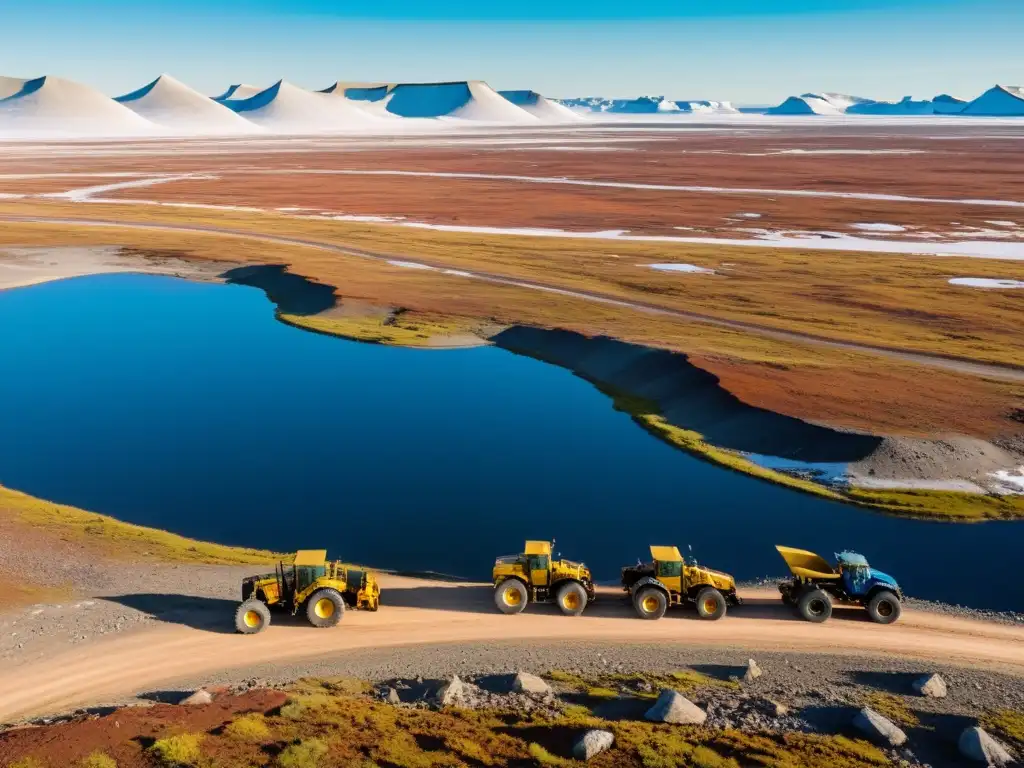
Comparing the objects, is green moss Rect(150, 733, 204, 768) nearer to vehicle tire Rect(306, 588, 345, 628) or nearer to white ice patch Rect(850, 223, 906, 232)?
vehicle tire Rect(306, 588, 345, 628)

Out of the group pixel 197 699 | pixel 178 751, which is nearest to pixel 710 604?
pixel 197 699

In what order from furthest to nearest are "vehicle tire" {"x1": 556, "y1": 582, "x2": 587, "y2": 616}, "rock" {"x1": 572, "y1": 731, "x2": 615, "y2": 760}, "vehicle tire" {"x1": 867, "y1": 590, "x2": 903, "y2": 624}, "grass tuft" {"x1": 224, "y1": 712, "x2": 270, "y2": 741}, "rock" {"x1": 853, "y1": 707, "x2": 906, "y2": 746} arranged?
"vehicle tire" {"x1": 867, "y1": 590, "x2": 903, "y2": 624}
"vehicle tire" {"x1": 556, "y1": 582, "x2": 587, "y2": 616}
"rock" {"x1": 853, "y1": 707, "x2": 906, "y2": 746}
"grass tuft" {"x1": 224, "y1": 712, "x2": 270, "y2": 741}
"rock" {"x1": 572, "y1": 731, "x2": 615, "y2": 760}

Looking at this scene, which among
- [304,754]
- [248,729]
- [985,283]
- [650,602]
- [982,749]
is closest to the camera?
[304,754]

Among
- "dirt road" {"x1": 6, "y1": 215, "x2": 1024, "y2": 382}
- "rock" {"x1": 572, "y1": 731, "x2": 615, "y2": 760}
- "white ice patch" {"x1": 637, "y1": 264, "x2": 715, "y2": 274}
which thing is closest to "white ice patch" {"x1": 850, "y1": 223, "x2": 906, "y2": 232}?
"white ice patch" {"x1": 637, "y1": 264, "x2": 715, "y2": 274}

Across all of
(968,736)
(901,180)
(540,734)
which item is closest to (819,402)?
(968,736)

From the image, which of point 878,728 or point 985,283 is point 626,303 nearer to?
point 985,283
